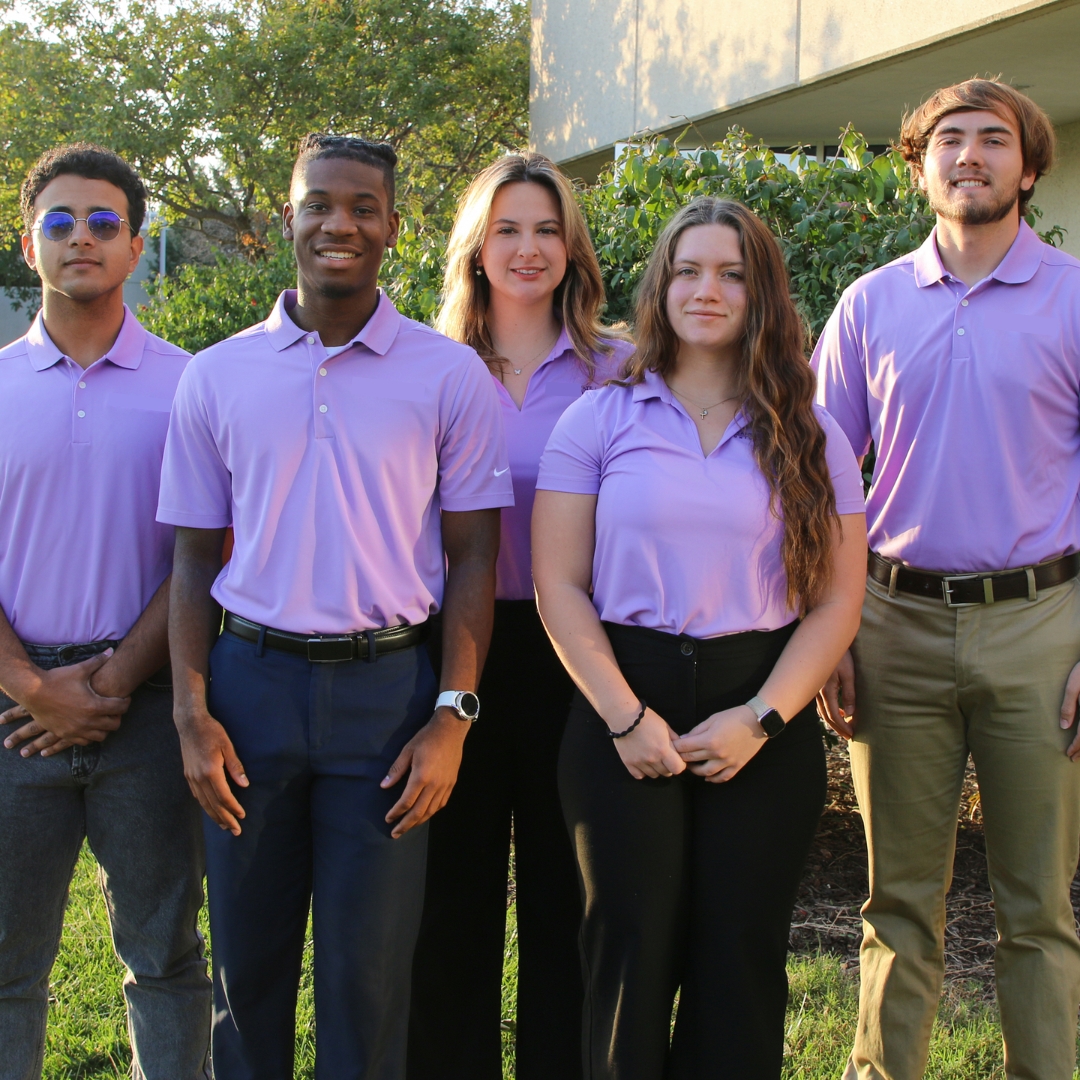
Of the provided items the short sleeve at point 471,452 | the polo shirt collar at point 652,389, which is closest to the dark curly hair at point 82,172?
the short sleeve at point 471,452

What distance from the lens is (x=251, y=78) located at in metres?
23.0

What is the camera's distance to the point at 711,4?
1225 centimetres

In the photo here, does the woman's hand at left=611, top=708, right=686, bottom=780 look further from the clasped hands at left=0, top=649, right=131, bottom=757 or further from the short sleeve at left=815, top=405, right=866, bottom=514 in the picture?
the clasped hands at left=0, top=649, right=131, bottom=757

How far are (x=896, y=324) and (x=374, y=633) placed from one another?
1631mm

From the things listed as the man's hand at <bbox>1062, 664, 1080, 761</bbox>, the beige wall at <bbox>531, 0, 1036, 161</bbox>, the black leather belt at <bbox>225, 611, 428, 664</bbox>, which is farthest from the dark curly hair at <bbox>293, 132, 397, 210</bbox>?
the beige wall at <bbox>531, 0, 1036, 161</bbox>

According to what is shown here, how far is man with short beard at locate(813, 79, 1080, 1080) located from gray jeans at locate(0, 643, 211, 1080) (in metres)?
1.73

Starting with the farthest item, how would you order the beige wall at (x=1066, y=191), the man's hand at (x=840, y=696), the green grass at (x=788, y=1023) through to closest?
the beige wall at (x=1066, y=191) → the green grass at (x=788, y=1023) → the man's hand at (x=840, y=696)

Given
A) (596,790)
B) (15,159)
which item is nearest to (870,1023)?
(596,790)

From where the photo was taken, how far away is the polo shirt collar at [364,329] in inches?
102

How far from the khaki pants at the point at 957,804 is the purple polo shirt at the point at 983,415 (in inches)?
6.9

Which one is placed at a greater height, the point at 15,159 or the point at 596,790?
the point at 15,159

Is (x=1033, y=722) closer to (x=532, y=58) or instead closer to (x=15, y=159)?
(x=532, y=58)

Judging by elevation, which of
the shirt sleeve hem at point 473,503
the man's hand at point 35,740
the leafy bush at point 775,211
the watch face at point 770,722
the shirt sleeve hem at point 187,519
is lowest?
the man's hand at point 35,740

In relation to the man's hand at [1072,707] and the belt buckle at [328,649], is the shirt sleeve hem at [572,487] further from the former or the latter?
the man's hand at [1072,707]
